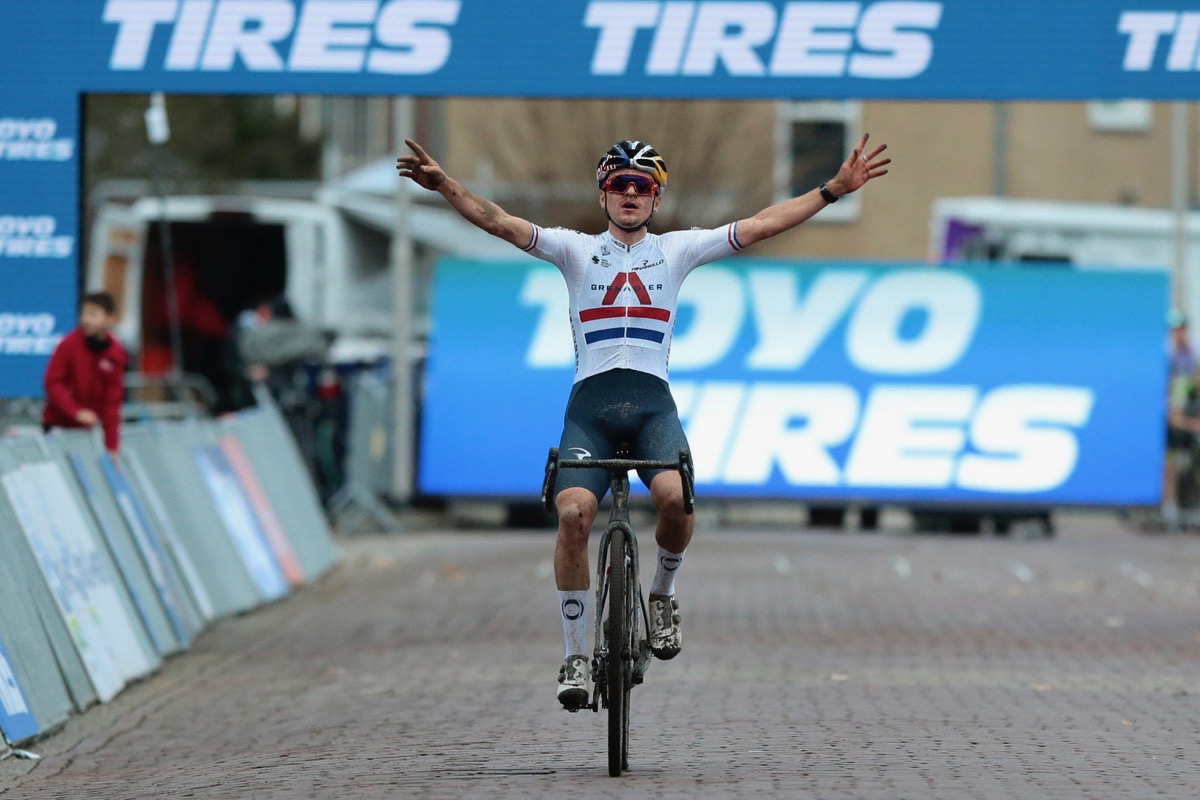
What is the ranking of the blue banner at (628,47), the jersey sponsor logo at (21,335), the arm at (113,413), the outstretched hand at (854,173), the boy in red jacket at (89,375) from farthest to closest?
the jersey sponsor logo at (21,335), the blue banner at (628,47), the boy in red jacket at (89,375), the arm at (113,413), the outstretched hand at (854,173)

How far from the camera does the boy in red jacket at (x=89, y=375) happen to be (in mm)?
14742

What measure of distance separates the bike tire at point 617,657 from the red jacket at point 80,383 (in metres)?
6.50

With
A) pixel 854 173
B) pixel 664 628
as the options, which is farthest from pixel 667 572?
pixel 854 173

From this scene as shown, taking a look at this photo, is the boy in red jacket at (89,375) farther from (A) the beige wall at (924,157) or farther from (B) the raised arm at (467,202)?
(A) the beige wall at (924,157)

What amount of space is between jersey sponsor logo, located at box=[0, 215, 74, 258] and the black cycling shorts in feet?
21.9

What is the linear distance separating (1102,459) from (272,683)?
41.6ft

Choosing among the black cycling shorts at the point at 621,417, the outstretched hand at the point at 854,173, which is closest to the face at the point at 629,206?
the black cycling shorts at the point at 621,417

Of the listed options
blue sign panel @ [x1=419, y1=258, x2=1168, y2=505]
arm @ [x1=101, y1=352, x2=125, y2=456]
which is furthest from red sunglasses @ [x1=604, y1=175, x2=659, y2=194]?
blue sign panel @ [x1=419, y1=258, x2=1168, y2=505]

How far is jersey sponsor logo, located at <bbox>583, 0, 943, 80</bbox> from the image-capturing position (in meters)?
14.9

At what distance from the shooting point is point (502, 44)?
1502 centimetres

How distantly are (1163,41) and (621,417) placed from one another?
22.3 ft

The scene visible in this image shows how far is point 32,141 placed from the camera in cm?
1525

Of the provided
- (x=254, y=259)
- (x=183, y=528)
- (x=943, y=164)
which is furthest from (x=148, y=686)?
(x=943, y=164)

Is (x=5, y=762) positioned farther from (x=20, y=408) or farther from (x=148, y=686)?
(x=20, y=408)
